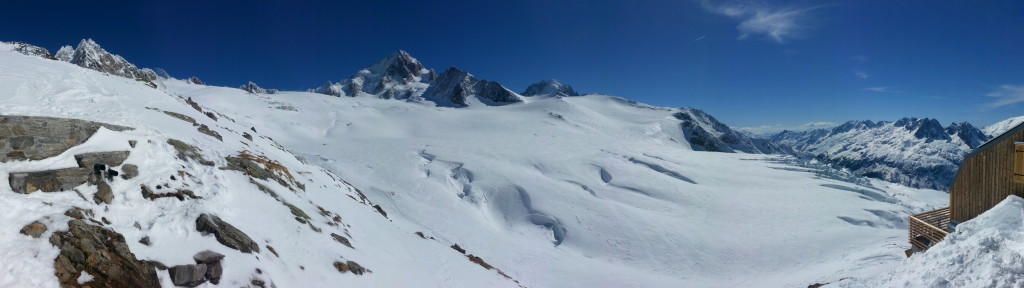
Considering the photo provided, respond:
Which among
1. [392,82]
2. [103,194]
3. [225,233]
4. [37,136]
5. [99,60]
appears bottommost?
[225,233]

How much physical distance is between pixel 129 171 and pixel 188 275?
506 cm

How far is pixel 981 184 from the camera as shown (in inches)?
632

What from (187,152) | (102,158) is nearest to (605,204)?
(187,152)

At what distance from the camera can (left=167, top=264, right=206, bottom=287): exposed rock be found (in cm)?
1012

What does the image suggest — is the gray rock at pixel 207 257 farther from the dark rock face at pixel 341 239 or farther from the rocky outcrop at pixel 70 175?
the dark rock face at pixel 341 239

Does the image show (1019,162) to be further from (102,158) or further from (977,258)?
(102,158)

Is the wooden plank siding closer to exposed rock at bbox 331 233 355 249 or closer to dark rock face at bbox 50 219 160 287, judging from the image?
exposed rock at bbox 331 233 355 249

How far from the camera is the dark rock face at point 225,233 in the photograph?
39.5 ft

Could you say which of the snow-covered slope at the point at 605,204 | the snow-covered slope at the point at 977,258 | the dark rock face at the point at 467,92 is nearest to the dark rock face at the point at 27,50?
the snow-covered slope at the point at 605,204

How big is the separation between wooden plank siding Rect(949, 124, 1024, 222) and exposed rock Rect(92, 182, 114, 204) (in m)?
26.7

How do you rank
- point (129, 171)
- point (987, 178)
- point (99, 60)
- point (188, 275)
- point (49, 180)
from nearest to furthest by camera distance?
point (188, 275)
point (49, 180)
point (129, 171)
point (987, 178)
point (99, 60)

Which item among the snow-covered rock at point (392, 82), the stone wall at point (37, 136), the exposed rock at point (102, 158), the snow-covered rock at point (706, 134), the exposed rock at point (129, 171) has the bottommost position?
the exposed rock at point (129, 171)

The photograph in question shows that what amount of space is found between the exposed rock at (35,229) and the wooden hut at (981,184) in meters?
24.5

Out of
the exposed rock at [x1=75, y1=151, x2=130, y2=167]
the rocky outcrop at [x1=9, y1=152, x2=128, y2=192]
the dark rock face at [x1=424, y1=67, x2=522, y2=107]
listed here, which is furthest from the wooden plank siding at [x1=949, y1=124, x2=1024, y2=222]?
the dark rock face at [x1=424, y1=67, x2=522, y2=107]
